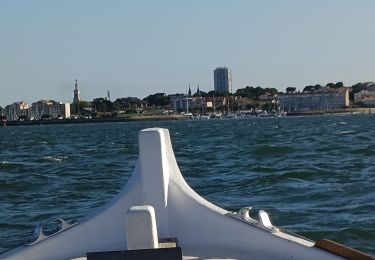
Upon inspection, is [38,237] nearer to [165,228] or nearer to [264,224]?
[165,228]

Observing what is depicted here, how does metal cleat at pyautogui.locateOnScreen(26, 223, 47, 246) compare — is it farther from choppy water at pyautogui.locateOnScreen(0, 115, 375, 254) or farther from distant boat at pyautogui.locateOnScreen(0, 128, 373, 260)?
choppy water at pyautogui.locateOnScreen(0, 115, 375, 254)

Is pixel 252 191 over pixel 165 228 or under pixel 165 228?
under

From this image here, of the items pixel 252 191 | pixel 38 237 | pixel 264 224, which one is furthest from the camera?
pixel 252 191

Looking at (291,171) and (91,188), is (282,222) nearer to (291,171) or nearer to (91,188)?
(91,188)

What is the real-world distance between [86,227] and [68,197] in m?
13.5

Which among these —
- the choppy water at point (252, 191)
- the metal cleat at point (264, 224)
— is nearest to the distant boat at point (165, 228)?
the metal cleat at point (264, 224)

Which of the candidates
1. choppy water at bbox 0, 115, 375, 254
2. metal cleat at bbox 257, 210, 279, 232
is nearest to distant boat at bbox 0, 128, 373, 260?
metal cleat at bbox 257, 210, 279, 232

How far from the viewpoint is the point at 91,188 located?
22.6m

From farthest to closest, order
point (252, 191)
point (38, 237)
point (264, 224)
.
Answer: point (252, 191) < point (38, 237) < point (264, 224)

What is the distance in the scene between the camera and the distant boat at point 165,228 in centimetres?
681

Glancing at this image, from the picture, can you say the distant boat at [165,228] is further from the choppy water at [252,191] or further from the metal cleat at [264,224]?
the choppy water at [252,191]

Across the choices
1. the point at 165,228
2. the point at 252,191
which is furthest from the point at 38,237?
the point at 252,191

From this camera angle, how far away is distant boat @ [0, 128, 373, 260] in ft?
22.3

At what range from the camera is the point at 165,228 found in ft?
23.3
